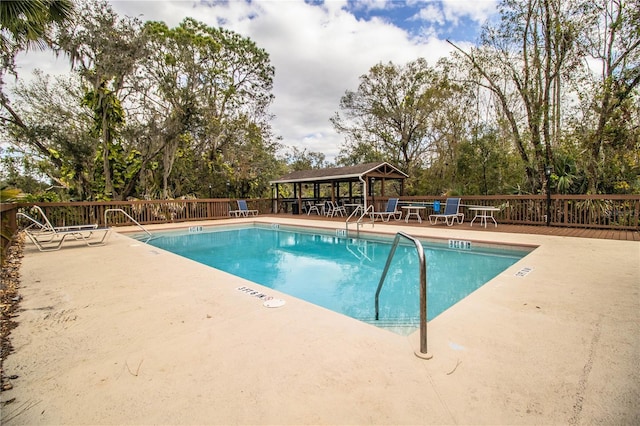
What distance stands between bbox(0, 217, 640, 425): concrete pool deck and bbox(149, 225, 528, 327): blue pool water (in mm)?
1146

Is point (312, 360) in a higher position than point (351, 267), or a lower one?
higher

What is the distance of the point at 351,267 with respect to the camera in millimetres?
6465

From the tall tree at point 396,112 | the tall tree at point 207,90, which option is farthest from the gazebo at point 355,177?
the tall tree at point 396,112

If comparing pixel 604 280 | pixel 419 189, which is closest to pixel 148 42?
pixel 419 189

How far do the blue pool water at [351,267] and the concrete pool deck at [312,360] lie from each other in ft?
3.76

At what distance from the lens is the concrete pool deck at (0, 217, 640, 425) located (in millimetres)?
1607

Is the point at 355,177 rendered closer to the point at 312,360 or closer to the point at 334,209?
the point at 334,209

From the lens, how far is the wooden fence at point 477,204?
7.94 metres

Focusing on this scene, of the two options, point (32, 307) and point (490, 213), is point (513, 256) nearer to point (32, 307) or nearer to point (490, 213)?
point (490, 213)

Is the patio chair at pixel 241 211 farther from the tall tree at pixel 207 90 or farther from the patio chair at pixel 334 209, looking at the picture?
the patio chair at pixel 334 209

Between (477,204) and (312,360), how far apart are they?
10.6m

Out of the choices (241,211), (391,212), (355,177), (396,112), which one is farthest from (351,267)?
(396,112)

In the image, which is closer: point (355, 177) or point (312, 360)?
point (312, 360)

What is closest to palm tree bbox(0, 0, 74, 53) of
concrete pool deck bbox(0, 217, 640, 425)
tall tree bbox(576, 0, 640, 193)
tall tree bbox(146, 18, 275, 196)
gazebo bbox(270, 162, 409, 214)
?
concrete pool deck bbox(0, 217, 640, 425)
